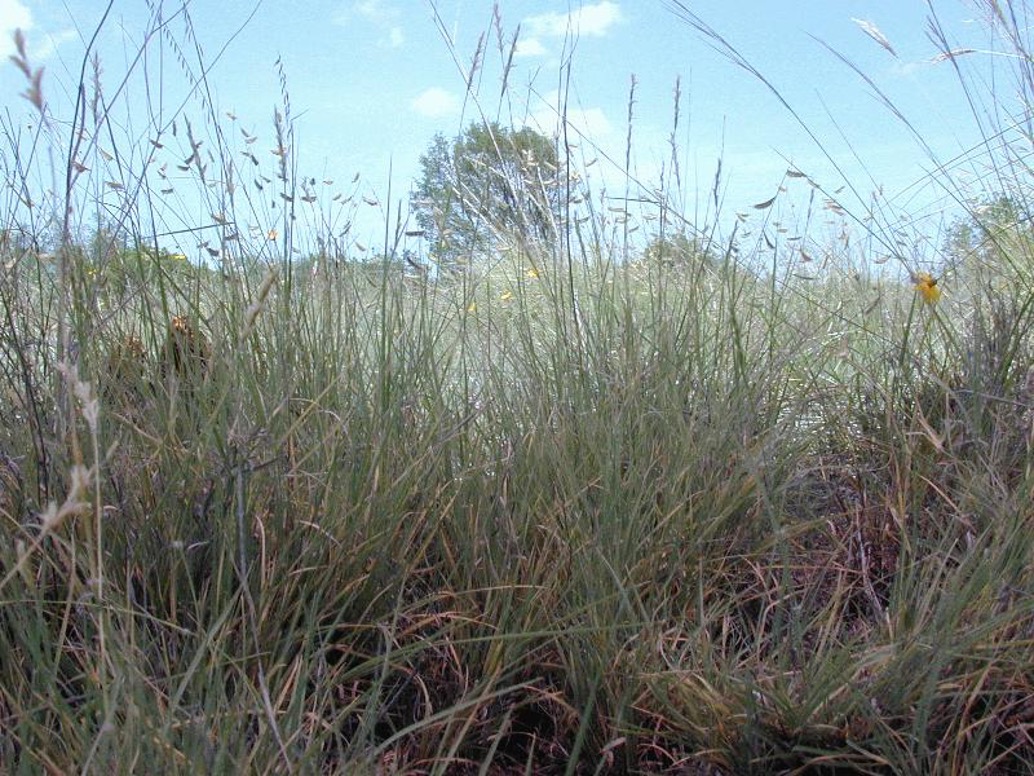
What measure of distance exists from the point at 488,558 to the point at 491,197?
50.4 inches

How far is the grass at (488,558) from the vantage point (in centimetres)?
115

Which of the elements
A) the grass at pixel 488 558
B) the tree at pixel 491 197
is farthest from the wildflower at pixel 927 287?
the tree at pixel 491 197

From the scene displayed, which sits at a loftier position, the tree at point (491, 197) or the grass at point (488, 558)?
the tree at point (491, 197)

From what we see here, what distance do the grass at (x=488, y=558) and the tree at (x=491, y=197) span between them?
0.82ft

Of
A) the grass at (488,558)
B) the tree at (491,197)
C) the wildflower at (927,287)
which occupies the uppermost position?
the tree at (491,197)

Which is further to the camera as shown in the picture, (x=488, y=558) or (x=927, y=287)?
(x=927, y=287)

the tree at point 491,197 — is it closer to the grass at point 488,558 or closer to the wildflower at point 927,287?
the grass at point 488,558

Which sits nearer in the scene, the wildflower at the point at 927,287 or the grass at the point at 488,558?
the grass at the point at 488,558

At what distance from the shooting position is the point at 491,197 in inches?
97.9

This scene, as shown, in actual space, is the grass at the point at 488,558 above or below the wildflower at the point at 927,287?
below

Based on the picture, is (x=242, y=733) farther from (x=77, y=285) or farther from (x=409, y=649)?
(x=77, y=285)

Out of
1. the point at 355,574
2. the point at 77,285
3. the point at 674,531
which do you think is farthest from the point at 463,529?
the point at 77,285

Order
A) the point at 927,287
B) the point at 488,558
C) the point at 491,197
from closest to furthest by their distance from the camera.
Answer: the point at 488,558 < the point at 927,287 < the point at 491,197

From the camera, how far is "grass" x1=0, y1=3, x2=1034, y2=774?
3.76 feet
